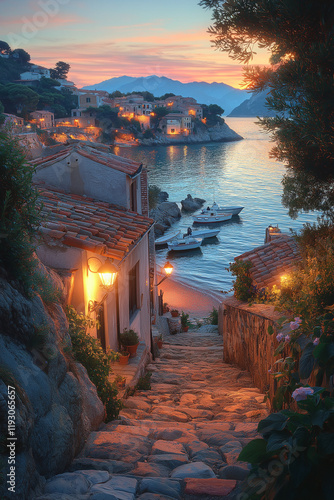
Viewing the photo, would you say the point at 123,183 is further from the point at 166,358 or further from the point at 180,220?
the point at 180,220

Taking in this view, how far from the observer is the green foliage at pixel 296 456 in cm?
299

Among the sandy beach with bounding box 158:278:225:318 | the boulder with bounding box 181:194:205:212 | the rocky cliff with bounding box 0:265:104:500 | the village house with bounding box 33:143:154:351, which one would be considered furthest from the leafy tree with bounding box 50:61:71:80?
the rocky cliff with bounding box 0:265:104:500

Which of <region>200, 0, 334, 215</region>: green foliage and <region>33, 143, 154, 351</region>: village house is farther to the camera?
<region>33, 143, 154, 351</region>: village house

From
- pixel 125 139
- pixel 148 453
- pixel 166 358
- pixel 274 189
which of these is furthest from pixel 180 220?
pixel 125 139

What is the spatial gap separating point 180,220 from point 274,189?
29592mm

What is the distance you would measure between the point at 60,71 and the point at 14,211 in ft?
481

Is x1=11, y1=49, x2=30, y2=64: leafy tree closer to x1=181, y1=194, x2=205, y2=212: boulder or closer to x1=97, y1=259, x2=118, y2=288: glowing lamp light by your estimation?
x1=181, y1=194, x2=205, y2=212: boulder

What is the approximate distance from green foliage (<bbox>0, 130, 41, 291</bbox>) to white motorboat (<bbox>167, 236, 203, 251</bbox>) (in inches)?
1677

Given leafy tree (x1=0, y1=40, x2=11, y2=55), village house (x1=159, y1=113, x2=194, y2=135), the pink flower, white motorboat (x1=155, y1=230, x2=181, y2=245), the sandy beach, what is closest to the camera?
the pink flower

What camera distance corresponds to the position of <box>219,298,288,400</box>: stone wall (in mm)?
7875

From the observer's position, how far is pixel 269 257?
12930 millimetres

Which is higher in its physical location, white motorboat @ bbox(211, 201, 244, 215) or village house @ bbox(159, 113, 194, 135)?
village house @ bbox(159, 113, 194, 135)

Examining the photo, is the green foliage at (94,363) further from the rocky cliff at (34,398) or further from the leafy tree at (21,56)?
the leafy tree at (21,56)

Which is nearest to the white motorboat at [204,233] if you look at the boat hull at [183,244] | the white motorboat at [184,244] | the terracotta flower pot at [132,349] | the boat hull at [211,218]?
the white motorboat at [184,244]
